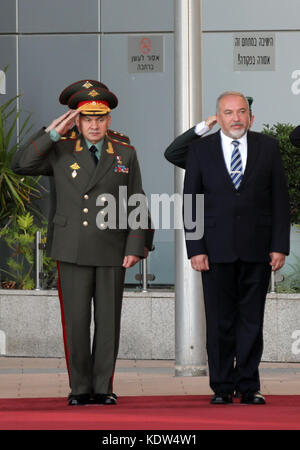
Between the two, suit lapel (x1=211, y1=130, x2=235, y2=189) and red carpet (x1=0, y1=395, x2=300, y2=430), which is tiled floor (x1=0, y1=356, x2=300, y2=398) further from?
suit lapel (x1=211, y1=130, x2=235, y2=189)

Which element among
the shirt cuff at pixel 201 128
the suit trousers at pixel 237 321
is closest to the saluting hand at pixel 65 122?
the shirt cuff at pixel 201 128

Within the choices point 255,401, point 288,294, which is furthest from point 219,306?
point 288,294

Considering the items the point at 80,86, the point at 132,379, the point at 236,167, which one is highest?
the point at 80,86

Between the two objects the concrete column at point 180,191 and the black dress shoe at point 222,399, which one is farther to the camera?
the concrete column at point 180,191

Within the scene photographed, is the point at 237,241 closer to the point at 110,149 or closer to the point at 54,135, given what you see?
the point at 110,149

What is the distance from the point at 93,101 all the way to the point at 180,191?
7.34 ft

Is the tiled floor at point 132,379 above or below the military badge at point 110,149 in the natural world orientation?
below

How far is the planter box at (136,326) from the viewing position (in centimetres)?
1017

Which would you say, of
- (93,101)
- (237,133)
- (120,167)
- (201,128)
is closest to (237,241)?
(237,133)

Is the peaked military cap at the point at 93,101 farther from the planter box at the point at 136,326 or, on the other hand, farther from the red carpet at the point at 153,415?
the planter box at the point at 136,326

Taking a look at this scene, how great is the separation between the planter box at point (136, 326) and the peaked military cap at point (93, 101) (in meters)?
3.83

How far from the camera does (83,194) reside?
268 inches

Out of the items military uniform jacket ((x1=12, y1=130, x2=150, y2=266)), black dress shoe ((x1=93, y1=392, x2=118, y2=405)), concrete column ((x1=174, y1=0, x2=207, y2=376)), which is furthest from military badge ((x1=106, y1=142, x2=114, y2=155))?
concrete column ((x1=174, y1=0, x2=207, y2=376))

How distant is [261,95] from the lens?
39.1 feet
